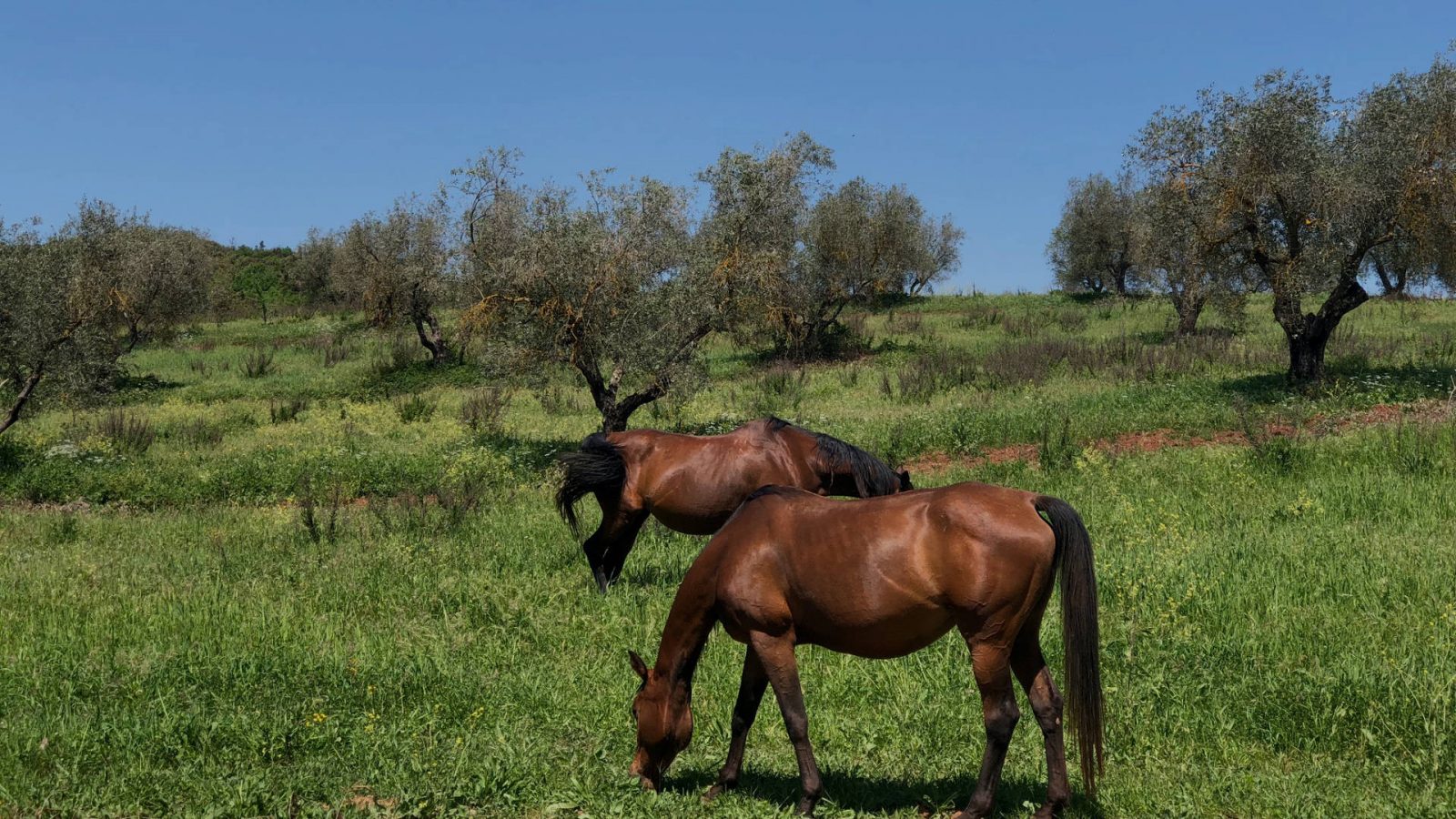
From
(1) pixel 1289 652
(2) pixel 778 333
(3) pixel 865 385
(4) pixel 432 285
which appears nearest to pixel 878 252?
(2) pixel 778 333

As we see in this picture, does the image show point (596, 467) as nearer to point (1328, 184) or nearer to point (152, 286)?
point (1328, 184)

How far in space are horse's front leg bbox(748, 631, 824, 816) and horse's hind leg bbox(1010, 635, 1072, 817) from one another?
108 cm

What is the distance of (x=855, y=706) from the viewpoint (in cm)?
663

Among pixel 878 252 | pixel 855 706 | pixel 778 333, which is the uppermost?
pixel 878 252

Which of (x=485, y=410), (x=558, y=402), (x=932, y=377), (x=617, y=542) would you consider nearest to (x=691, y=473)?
(x=617, y=542)

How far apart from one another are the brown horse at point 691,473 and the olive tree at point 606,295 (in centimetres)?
927

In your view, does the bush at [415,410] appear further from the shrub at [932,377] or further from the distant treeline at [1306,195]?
the distant treeline at [1306,195]

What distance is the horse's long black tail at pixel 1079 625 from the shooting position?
184 inches

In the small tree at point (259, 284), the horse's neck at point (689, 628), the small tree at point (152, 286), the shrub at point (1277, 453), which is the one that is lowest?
the shrub at point (1277, 453)

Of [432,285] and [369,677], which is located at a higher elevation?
[432,285]

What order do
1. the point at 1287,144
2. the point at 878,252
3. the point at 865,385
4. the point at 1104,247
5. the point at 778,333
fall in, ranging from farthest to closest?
the point at 1104,247 < the point at 878,252 < the point at 778,333 < the point at 865,385 < the point at 1287,144

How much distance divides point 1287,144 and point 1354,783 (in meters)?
17.4

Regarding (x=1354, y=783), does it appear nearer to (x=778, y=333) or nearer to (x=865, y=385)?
(x=865, y=385)

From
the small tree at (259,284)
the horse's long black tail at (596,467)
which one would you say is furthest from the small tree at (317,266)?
the horse's long black tail at (596,467)
